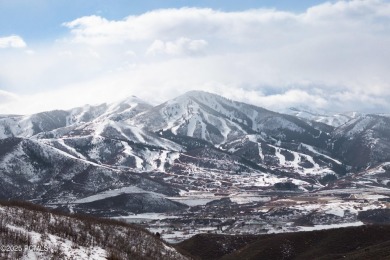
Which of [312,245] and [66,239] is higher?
[66,239]

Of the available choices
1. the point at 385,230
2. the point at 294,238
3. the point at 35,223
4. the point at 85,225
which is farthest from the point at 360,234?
the point at 35,223

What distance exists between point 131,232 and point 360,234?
61.4 metres

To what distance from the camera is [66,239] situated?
Result: 4988cm

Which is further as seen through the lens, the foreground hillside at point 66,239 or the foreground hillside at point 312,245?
the foreground hillside at point 312,245

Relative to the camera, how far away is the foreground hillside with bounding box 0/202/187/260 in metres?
42.1

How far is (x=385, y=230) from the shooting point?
4264 inches

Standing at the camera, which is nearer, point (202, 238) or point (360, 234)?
point (360, 234)

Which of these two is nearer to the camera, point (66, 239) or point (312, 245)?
point (66, 239)

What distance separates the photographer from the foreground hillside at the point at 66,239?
4209 cm

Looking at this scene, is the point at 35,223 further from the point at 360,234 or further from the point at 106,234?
the point at 360,234

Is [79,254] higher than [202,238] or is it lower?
higher

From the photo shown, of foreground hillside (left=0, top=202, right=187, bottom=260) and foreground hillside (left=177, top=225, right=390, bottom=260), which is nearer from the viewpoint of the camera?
foreground hillside (left=0, top=202, right=187, bottom=260)

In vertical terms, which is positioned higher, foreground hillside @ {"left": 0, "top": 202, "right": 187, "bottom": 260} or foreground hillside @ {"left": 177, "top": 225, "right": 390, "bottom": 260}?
foreground hillside @ {"left": 0, "top": 202, "right": 187, "bottom": 260}

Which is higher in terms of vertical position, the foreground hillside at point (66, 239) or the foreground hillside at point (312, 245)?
the foreground hillside at point (66, 239)
